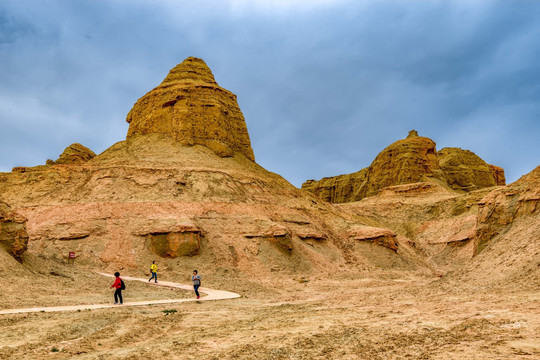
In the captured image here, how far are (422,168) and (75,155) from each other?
55.0 metres

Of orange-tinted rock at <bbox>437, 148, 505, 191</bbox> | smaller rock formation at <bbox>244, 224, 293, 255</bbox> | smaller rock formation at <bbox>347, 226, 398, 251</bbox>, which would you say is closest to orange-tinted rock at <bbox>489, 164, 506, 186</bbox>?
orange-tinted rock at <bbox>437, 148, 505, 191</bbox>

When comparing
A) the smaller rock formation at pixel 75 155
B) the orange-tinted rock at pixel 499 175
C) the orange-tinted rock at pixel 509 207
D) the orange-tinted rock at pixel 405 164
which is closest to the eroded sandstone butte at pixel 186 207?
the smaller rock formation at pixel 75 155

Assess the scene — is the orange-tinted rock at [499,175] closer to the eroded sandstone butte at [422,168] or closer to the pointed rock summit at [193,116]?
the eroded sandstone butte at [422,168]

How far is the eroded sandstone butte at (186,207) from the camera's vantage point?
29.8 metres

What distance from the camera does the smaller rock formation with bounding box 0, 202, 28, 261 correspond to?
21.1 metres

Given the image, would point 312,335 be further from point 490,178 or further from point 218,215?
point 490,178

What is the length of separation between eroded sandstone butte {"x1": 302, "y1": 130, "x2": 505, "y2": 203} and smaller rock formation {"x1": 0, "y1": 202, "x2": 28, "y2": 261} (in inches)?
2407

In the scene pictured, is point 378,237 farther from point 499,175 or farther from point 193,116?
point 499,175

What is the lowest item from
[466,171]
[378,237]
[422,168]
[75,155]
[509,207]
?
[509,207]

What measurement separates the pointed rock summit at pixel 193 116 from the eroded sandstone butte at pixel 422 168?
33.1 m

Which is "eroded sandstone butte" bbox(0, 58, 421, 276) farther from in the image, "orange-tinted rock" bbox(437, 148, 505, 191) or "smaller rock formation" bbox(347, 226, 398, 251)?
"orange-tinted rock" bbox(437, 148, 505, 191)

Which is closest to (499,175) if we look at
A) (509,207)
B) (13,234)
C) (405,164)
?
(405,164)

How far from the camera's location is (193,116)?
4847cm

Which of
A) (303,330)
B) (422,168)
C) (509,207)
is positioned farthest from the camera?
(422,168)
